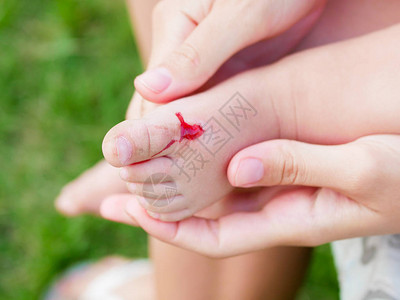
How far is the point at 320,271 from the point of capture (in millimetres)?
1481

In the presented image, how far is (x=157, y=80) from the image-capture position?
78 cm

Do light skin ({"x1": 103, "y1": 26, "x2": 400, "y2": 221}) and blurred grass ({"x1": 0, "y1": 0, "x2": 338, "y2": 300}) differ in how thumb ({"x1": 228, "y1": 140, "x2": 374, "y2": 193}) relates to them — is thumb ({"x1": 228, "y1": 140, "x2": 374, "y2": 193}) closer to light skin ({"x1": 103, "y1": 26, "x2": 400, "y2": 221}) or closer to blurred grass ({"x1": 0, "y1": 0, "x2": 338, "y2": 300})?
light skin ({"x1": 103, "y1": 26, "x2": 400, "y2": 221})

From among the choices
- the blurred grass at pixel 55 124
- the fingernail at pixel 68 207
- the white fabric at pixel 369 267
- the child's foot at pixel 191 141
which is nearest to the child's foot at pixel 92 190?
the fingernail at pixel 68 207

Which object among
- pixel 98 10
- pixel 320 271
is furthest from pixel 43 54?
pixel 320 271

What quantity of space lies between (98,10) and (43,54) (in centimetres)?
27

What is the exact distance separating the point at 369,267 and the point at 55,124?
116 centimetres

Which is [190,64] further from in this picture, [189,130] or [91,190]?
[91,190]

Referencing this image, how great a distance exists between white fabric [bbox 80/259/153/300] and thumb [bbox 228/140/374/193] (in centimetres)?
77

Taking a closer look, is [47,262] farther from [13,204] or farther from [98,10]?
[98,10]

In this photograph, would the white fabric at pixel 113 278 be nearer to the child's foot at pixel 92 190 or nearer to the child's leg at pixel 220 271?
the child's foot at pixel 92 190

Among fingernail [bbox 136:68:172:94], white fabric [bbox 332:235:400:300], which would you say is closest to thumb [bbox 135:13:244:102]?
fingernail [bbox 136:68:172:94]

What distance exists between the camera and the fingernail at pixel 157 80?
30.8 inches

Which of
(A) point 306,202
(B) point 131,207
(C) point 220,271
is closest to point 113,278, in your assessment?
(C) point 220,271

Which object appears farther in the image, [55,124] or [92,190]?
[55,124]
